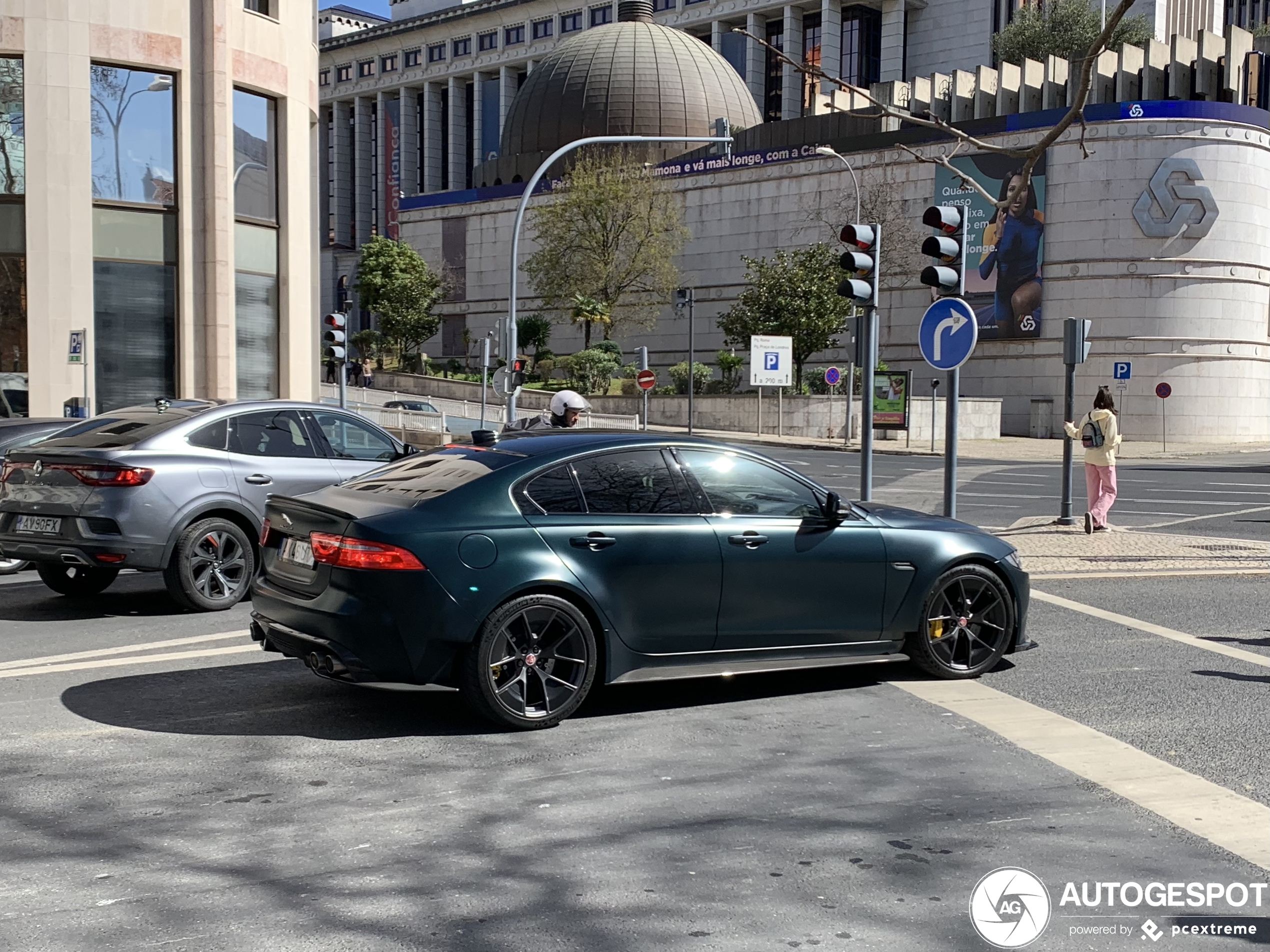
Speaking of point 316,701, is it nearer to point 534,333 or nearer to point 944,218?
point 944,218

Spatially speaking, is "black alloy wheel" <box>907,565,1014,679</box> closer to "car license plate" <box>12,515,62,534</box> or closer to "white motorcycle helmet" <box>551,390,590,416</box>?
"white motorcycle helmet" <box>551,390,590,416</box>

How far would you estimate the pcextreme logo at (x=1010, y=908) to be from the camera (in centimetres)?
393

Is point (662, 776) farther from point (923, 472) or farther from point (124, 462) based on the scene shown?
point (923, 472)

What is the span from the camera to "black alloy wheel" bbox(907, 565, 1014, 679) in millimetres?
7527

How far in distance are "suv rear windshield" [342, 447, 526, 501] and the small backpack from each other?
35.1 ft

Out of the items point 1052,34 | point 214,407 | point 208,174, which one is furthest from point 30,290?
point 1052,34

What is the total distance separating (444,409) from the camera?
55719mm

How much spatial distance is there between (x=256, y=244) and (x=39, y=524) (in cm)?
1965

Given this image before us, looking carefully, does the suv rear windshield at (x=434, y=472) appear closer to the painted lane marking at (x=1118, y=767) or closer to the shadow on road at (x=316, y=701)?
the shadow on road at (x=316, y=701)

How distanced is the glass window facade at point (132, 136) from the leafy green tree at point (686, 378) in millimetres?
28872

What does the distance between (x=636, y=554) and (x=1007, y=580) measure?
8.08 ft

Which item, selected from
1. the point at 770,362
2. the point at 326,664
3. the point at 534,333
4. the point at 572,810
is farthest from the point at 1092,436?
the point at 534,333

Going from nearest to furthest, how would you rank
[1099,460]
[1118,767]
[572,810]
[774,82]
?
[572,810], [1118,767], [1099,460], [774,82]

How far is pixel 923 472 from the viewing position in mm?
30906
